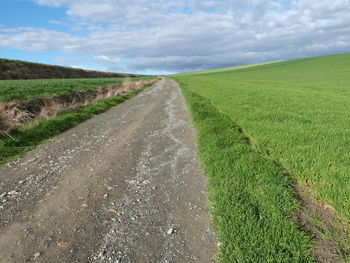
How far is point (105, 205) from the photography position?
13.4 ft

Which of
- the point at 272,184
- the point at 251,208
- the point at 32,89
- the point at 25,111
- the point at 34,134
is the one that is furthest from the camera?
the point at 32,89

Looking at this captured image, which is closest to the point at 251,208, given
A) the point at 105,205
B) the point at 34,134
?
the point at 105,205

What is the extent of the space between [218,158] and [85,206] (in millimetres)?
3247

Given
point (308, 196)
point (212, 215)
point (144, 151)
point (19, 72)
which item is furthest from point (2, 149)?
point (19, 72)

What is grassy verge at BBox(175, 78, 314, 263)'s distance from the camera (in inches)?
111

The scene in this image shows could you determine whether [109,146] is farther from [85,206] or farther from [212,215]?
[212,215]

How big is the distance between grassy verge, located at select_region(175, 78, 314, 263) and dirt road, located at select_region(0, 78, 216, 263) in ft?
0.88

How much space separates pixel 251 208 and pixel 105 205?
251 cm

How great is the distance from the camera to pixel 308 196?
4.02 metres

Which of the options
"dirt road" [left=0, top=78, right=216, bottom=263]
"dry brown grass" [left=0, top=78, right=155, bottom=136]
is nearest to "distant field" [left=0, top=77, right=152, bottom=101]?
"dry brown grass" [left=0, top=78, right=155, bottom=136]

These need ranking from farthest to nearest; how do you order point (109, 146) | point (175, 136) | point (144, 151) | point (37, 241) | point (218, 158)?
point (175, 136) < point (109, 146) < point (144, 151) < point (218, 158) < point (37, 241)

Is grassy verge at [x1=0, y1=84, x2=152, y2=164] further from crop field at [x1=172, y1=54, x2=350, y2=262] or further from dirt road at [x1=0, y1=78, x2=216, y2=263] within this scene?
crop field at [x1=172, y1=54, x2=350, y2=262]

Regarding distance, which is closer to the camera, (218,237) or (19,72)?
(218,237)

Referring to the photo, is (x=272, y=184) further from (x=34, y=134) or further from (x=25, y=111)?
(x=25, y=111)
